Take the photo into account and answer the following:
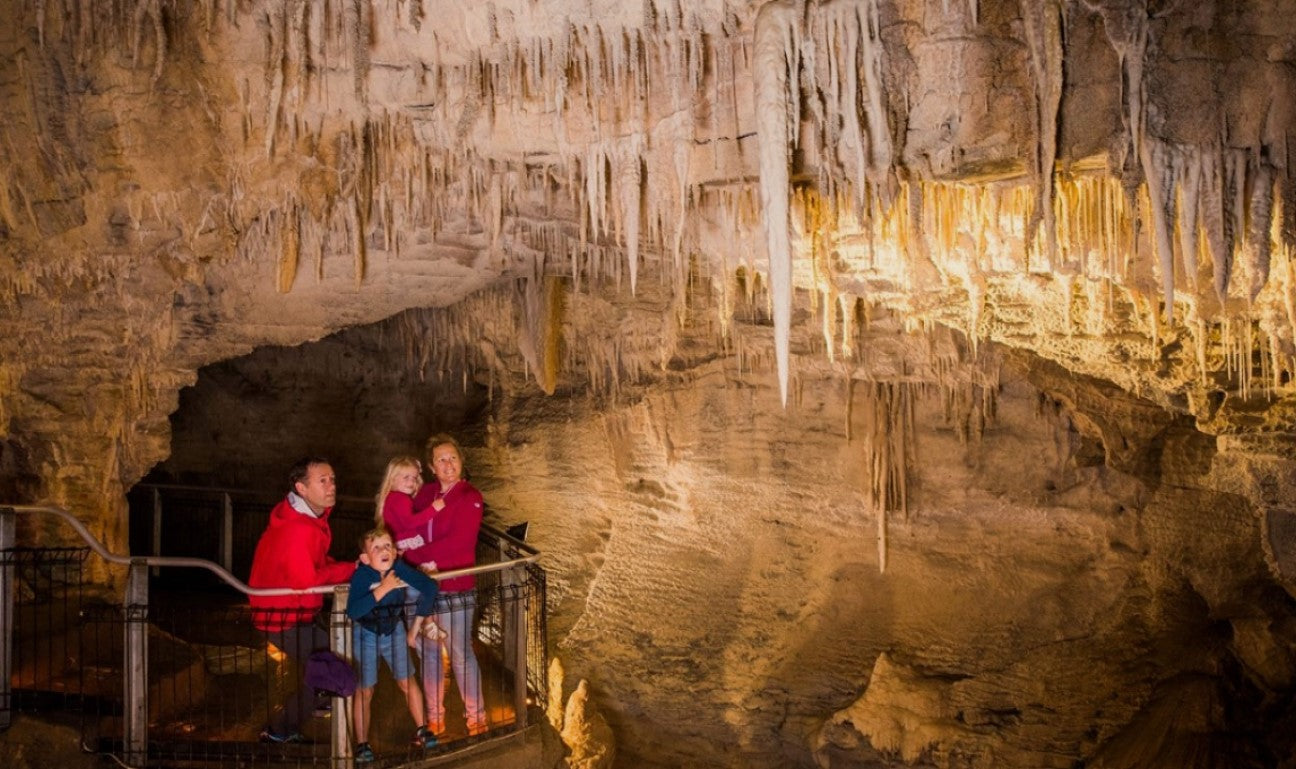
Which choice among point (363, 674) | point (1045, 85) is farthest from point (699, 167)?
point (363, 674)

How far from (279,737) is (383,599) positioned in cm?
96

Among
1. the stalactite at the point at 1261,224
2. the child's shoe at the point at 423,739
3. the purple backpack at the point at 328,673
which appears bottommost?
the child's shoe at the point at 423,739

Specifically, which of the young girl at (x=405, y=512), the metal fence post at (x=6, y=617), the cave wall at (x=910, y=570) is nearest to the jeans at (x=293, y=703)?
the young girl at (x=405, y=512)

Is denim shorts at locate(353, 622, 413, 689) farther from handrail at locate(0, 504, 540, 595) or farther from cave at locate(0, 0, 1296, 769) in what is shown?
cave at locate(0, 0, 1296, 769)

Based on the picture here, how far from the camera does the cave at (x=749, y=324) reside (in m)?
4.50

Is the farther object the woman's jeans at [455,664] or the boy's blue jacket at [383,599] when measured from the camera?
the woman's jeans at [455,664]

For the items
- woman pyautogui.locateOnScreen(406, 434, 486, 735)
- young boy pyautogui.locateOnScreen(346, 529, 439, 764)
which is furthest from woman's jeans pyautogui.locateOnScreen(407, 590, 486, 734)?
young boy pyautogui.locateOnScreen(346, 529, 439, 764)

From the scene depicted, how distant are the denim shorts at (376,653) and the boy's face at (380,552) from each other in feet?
1.08

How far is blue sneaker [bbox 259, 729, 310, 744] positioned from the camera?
213 inches

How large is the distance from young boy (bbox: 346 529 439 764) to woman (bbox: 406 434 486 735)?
9.4 inches

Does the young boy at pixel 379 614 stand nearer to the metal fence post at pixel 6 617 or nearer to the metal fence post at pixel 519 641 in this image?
the metal fence post at pixel 519 641

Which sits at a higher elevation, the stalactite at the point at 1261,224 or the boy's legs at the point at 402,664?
the stalactite at the point at 1261,224

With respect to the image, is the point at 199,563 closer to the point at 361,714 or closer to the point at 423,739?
the point at 361,714

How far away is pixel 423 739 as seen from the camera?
5598mm
